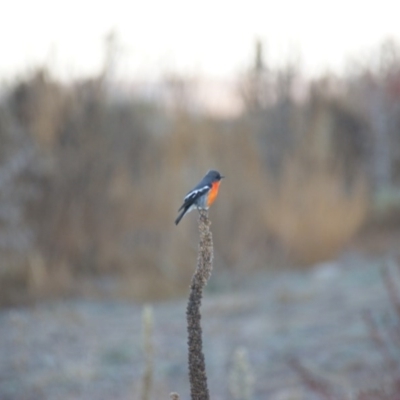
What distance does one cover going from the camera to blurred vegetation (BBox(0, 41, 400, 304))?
1093 cm

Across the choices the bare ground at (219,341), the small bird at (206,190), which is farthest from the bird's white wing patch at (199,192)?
the bare ground at (219,341)

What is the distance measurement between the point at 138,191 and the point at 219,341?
430 centimetres

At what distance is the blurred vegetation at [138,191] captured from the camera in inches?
430

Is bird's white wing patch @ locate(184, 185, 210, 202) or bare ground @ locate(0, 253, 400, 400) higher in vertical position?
bare ground @ locate(0, 253, 400, 400)

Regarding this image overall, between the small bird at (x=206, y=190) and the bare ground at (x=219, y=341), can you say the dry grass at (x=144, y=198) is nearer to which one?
the bare ground at (x=219, y=341)

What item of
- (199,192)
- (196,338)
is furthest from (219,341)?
(196,338)

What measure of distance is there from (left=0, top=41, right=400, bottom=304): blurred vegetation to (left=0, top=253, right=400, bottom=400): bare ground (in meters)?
0.71

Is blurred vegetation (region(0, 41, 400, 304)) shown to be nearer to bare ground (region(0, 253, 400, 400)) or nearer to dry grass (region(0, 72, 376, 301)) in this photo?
dry grass (region(0, 72, 376, 301))

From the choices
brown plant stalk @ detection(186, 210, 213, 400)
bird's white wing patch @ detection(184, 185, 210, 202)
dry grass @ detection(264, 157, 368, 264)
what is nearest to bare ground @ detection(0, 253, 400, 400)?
dry grass @ detection(264, 157, 368, 264)

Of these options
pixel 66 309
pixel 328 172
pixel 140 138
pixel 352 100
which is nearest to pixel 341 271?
pixel 328 172

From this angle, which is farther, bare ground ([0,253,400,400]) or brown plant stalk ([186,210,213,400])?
bare ground ([0,253,400,400])

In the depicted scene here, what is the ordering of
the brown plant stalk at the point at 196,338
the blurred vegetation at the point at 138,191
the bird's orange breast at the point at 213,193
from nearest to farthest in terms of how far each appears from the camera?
1. the brown plant stalk at the point at 196,338
2. the bird's orange breast at the point at 213,193
3. the blurred vegetation at the point at 138,191

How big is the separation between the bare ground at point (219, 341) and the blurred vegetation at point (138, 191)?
2.32ft

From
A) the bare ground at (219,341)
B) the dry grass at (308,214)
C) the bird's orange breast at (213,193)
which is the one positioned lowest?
the bird's orange breast at (213,193)
